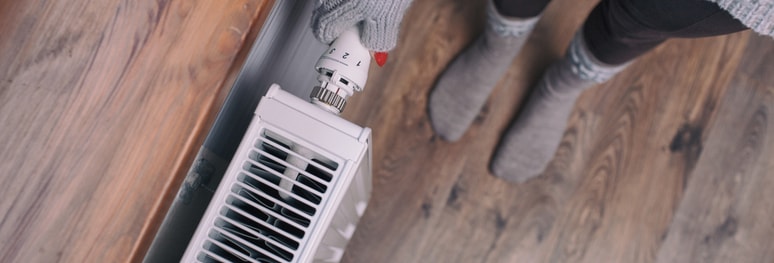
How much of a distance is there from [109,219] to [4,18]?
179mm

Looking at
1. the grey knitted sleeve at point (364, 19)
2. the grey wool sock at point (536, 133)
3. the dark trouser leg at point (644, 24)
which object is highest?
the dark trouser leg at point (644, 24)

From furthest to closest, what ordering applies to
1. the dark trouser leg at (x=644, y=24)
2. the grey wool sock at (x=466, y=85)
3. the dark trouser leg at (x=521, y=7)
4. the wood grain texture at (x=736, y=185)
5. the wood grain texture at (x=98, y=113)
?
the wood grain texture at (x=736, y=185) < the grey wool sock at (x=466, y=85) < the dark trouser leg at (x=521, y=7) < the dark trouser leg at (x=644, y=24) < the wood grain texture at (x=98, y=113)

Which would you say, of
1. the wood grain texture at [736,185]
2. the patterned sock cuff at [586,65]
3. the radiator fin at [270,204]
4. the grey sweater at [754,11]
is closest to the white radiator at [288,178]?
the radiator fin at [270,204]

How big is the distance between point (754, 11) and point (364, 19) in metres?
0.35

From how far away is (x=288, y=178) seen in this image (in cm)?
47

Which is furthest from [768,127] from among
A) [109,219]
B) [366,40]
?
[109,219]

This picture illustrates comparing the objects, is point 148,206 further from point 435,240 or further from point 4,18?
point 435,240

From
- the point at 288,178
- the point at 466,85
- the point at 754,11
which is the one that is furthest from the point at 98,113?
the point at 466,85

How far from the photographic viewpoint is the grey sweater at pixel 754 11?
457 millimetres

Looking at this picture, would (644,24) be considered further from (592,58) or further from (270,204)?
(270,204)

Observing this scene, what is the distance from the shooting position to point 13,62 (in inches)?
16.4

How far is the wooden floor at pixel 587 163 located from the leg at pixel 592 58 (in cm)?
4

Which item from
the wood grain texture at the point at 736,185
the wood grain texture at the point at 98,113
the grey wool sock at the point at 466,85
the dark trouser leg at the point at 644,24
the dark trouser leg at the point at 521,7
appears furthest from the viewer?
the wood grain texture at the point at 736,185

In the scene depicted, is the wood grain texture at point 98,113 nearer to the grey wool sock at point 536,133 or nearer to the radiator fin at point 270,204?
the radiator fin at point 270,204
